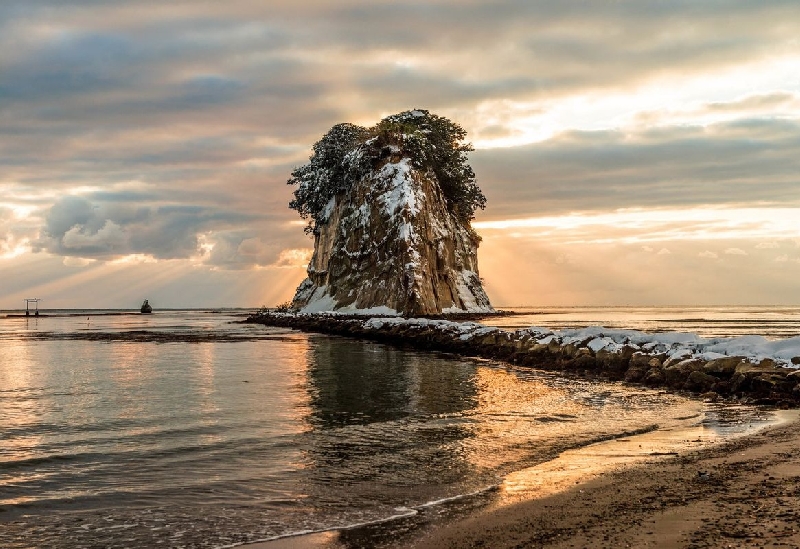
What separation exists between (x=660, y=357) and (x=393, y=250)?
187 feet

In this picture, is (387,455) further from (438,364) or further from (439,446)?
(438,364)

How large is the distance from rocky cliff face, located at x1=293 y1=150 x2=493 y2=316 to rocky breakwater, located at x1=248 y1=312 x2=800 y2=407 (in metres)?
35.1

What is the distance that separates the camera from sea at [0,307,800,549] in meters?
8.77

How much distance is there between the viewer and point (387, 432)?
1498cm


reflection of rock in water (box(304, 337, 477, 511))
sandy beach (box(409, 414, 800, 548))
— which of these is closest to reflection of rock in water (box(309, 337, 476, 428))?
reflection of rock in water (box(304, 337, 477, 511))

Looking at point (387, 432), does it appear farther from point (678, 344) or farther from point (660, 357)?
point (678, 344)

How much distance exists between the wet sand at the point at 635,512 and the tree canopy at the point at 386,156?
257ft

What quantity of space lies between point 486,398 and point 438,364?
493 inches

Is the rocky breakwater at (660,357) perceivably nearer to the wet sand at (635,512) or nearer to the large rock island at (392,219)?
the wet sand at (635,512)

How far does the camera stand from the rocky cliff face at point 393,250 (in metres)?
79.7

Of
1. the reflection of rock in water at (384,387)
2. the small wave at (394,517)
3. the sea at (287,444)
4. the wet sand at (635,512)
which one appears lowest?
the reflection of rock in water at (384,387)

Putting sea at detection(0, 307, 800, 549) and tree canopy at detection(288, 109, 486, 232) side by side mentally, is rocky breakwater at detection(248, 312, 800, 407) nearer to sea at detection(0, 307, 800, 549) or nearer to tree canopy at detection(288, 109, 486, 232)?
sea at detection(0, 307, 800, 549)

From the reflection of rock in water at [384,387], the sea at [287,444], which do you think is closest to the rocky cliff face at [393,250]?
the reflection of rock in water at [384,387]

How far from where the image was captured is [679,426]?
15.2 m
